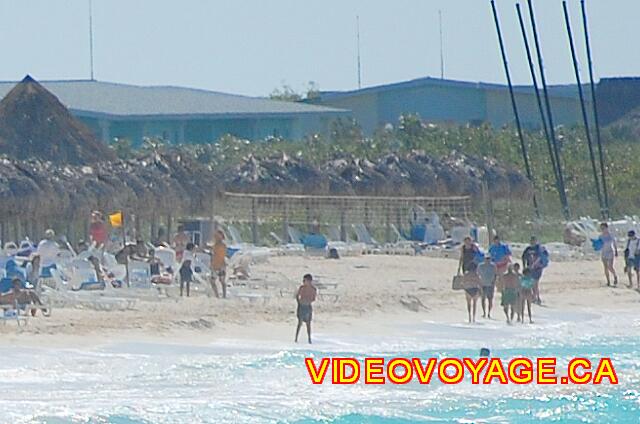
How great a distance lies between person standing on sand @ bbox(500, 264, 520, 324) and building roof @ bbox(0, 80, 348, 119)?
30.6 m

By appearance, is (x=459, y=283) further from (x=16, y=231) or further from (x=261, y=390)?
(x=16, y=231)

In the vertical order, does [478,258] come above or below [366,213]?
below

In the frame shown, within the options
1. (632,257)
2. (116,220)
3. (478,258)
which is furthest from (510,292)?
(116,220)

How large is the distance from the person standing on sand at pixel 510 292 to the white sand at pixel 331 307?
216 mm

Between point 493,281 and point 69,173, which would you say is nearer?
point 493,281

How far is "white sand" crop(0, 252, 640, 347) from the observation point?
798 inches

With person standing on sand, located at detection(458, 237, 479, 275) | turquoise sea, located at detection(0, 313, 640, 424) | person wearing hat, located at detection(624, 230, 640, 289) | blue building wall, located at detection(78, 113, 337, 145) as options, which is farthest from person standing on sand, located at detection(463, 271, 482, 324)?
blue building wall, located at detection(78, 113, 337, 145)

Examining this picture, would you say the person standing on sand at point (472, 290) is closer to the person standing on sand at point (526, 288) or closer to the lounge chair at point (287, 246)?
the person standing on sand at point (526, 288)

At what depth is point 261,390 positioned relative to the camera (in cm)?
1722

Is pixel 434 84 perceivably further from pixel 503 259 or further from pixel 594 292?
pixel 503 259

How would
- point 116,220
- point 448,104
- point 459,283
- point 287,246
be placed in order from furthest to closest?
point 448,104 → point 287,246 → point 116,220 → point 459,283

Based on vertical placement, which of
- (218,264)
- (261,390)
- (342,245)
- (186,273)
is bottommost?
(261,390)

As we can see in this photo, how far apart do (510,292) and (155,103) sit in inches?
1354

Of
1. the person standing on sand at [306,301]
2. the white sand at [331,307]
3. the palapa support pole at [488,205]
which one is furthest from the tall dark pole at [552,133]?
the person standing on sand at [306,301]
